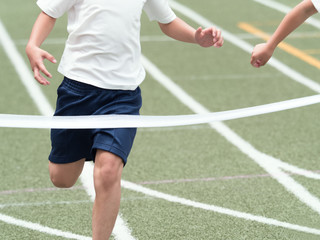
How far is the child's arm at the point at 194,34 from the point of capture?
420 centimetres

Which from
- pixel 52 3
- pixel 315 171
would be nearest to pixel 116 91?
pixel 52 3

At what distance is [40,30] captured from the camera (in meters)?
3.94

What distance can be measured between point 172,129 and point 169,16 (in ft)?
8.99

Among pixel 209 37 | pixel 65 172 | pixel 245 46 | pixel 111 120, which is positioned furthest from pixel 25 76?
pixel 111 120

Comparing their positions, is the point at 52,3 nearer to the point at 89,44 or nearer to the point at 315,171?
the point at 89,44

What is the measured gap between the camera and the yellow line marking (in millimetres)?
9706

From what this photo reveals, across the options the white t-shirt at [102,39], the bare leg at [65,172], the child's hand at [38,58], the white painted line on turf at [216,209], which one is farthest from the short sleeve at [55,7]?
the white painted line on turf at [216,209]

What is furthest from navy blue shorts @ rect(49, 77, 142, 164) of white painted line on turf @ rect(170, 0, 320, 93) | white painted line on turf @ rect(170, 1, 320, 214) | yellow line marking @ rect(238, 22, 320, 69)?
yellow line marking @ rect(238, 22, 320, 69)

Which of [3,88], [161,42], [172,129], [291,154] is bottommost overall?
[161,42]

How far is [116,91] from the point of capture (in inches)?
160

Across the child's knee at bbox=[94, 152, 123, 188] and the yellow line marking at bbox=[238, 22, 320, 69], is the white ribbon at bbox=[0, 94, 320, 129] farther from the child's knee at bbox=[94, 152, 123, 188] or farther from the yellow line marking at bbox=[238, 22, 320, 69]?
the yellow line marking at bbox=[238, 22, 320, 69]

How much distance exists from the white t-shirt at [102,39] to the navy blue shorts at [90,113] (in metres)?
0.06

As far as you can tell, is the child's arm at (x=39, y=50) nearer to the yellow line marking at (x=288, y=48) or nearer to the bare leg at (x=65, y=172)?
the bare leg at (x=65, y=172)

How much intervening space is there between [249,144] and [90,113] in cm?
271
